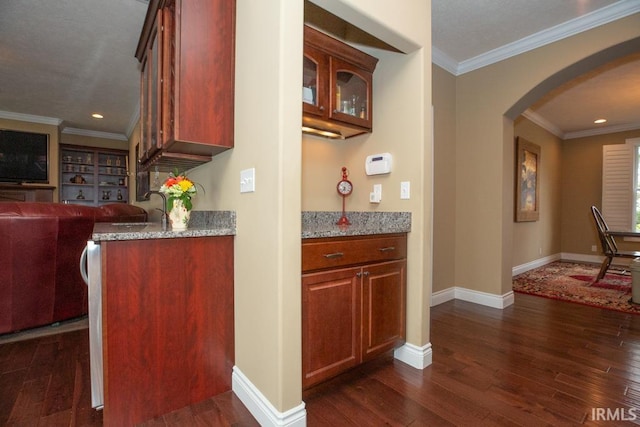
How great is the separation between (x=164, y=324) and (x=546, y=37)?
3.90 meters

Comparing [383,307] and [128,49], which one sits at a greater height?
[128,49]

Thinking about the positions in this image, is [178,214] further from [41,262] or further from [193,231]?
[41,262]

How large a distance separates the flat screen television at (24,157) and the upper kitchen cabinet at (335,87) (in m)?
5.77

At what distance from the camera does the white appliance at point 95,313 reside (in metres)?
1.42

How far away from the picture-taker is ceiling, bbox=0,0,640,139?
98.5 inches

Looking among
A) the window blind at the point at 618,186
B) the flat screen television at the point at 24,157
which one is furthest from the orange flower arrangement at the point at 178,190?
the window blind at the point at 618,186

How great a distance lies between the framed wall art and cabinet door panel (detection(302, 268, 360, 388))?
13.7 feet

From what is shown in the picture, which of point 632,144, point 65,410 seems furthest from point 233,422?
point 632,144

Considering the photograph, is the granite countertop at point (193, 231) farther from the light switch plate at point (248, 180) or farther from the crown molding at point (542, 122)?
the crown molding at point (542, 122)

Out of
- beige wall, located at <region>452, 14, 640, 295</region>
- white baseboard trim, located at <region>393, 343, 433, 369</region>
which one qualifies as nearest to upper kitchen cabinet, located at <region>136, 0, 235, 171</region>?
white baseboard trim, located at <region>393, 343, 433, 369</region>

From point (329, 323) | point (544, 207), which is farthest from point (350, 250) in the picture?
point (544, 207)

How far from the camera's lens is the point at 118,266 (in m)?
1.41

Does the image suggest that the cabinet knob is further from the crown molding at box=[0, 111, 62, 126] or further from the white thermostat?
the crown molding at box=[0, 111, 62, 126]

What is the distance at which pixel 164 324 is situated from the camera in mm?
1532
